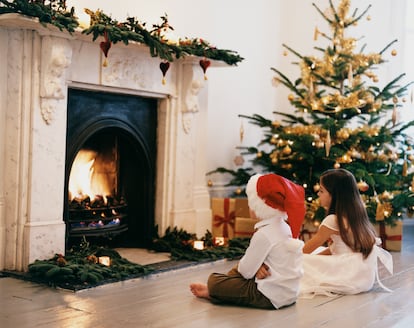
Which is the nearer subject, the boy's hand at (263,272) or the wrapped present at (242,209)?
the boy's hand at (263,272)

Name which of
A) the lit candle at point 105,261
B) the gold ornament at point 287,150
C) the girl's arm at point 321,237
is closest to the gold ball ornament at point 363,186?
the gold ornament at point 287,150

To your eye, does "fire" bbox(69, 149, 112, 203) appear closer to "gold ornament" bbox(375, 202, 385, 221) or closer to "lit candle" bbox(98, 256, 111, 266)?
"lit candle" bbox(98, 256, 111, 266)

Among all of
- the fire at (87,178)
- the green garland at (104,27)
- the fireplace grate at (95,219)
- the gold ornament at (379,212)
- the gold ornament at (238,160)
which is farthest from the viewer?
the gold ornament at (238,160)

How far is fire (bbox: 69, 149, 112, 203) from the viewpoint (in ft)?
17.8

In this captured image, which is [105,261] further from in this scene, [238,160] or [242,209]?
[238,160]

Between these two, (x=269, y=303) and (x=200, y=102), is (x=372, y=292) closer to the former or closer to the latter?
(x=269, y=303)

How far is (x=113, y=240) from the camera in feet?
19.0

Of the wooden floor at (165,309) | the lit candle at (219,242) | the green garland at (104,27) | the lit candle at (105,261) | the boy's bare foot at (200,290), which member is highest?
the green garland at (104,27)

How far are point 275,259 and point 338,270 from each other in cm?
76

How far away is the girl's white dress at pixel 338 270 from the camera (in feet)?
14.1

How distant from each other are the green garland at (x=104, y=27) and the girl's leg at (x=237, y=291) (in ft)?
5.81

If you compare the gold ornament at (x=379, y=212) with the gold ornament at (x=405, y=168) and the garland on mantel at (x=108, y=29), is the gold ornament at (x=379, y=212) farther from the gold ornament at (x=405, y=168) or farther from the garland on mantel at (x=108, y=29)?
the garland on mantel at (x=108, y=29)

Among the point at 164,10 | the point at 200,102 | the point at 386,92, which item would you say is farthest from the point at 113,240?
the point at 386,92

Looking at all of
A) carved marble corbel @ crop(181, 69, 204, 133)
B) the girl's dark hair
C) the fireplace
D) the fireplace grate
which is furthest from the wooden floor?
carved marble corbel @ crop(181, 69, 204, 133)
